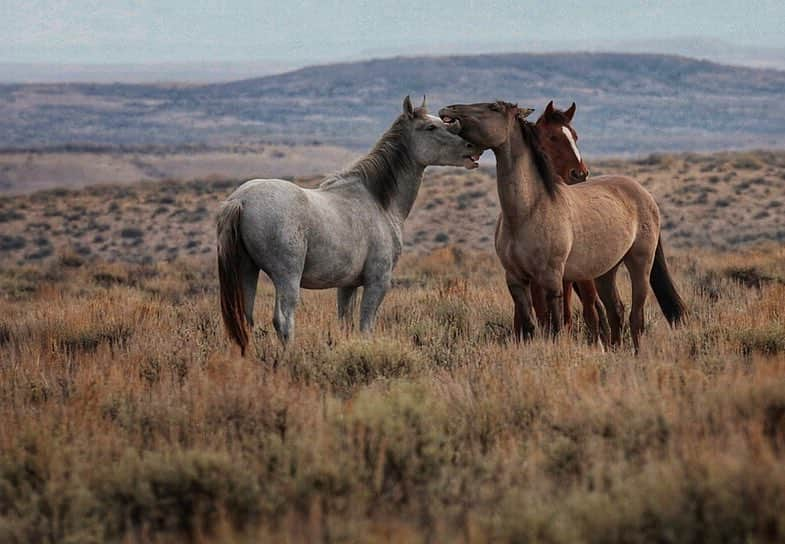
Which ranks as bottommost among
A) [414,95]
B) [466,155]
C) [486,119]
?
[414,95]

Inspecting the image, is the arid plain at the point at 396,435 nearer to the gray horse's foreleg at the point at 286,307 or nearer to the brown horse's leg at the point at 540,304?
the gray horse's foreleg at the point at 286,307

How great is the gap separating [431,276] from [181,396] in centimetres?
1223

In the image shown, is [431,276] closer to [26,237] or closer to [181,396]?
[181,396]

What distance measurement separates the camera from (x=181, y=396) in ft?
21.5

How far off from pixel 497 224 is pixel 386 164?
1.05 meters

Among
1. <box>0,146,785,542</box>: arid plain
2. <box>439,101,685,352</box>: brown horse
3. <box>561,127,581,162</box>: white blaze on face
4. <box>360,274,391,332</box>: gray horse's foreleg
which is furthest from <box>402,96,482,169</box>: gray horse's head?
<box>0,146,785,542</box>: arid plain

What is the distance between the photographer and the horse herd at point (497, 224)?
781cm

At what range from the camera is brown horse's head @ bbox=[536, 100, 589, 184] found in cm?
898

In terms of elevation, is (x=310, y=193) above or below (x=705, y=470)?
above

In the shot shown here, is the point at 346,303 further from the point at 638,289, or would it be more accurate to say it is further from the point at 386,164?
the point at 638,289

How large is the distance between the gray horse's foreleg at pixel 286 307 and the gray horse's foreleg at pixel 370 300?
0.83m

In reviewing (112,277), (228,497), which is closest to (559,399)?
(228,497)

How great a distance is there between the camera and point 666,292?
9922 millimetres

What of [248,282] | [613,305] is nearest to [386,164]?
[248,282]
